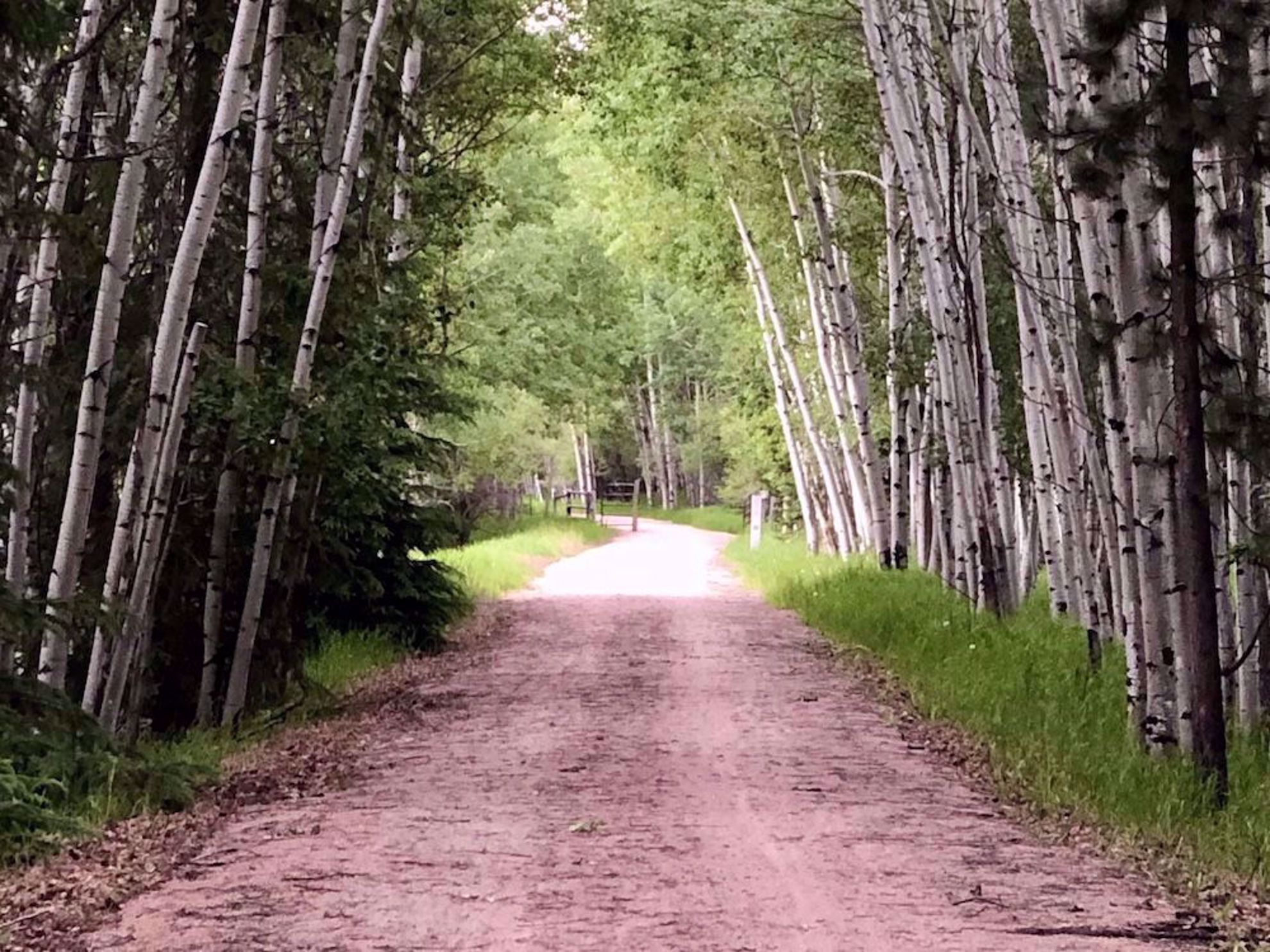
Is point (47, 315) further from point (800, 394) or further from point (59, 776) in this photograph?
point (800, 394)

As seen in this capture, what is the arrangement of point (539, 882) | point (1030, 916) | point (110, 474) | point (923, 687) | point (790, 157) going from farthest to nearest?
point (790, 157) → point (923, 687) → point (110, 474) → point (539, 882) → point (1030, 916)

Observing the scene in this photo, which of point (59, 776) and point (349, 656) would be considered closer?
point (59, 776)

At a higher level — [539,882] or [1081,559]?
[1081,559]

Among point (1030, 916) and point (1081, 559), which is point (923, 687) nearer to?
point (1081, 559)

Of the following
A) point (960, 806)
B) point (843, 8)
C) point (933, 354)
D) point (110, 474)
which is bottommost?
point (960, 806)

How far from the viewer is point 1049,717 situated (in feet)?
32.2

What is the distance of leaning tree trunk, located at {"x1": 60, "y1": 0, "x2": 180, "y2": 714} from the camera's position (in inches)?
331

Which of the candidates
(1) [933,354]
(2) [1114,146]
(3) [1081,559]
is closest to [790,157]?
(1) [933,354]

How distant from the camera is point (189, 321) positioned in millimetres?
12227

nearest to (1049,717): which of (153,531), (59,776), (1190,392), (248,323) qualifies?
(1190,392)

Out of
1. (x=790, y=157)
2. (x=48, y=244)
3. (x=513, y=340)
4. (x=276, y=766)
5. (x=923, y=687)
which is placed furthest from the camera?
(x=513, y=340)

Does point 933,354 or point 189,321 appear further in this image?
point 933,354

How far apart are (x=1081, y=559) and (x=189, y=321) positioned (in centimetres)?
743

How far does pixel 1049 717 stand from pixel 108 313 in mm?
6126
